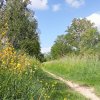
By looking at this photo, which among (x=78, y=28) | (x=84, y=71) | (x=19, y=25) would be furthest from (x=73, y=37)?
(x=84, y=71)

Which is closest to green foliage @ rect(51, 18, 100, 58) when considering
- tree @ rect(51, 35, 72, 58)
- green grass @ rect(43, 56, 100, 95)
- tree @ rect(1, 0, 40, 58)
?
tree @ rect(51, 35, 72, 58)

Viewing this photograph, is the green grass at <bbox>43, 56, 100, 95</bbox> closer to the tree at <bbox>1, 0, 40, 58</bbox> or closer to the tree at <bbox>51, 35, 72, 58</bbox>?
the tree at <bbox>1, 0, 40, 58</bbox>

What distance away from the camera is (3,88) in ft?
27.9

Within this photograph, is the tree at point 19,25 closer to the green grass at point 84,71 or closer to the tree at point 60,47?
the green grass at point 84,71

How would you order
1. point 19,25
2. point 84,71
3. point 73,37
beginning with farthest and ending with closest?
1. point 73,37
2. point 19,25
3. point 84,71

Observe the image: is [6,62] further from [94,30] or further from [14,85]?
[94,30]

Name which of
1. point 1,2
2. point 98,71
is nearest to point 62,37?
point 1,2

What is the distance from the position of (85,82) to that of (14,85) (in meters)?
9.13

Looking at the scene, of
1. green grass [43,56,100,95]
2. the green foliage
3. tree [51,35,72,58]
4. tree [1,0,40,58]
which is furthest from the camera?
tree [51,35,72,58]

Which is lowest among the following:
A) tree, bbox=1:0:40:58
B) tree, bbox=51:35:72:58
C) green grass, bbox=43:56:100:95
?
green grass, bbox=43:56:100:95

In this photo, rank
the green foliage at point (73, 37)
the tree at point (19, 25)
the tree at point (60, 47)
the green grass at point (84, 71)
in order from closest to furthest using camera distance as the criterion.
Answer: the green grass at point (84, 71)
the tree at point (19, 25)
the green foliage at point (73, 37)
the tree at point (60, 47)

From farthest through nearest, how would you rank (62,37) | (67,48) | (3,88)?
(62,37) < (67,48) < (3,88)

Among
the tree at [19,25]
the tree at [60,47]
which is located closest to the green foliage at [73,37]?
the tree at [60,47]

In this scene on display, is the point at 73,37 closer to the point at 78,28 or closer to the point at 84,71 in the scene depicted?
the point at 78,28
